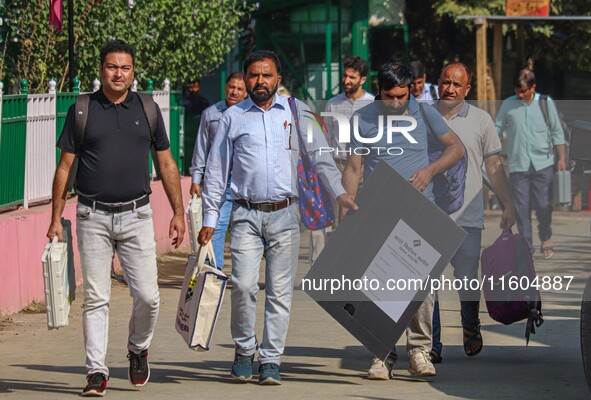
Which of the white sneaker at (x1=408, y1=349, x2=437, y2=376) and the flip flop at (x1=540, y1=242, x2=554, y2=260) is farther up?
the flip flop at (x1=540, y1=242, x2=554, y2=260)

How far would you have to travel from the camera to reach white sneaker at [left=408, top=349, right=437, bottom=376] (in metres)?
9.48

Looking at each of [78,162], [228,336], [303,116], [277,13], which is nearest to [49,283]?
[78,162]

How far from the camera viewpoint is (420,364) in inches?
374

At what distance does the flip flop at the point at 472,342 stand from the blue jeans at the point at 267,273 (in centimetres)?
139

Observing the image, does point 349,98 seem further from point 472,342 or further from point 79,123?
point 79,123

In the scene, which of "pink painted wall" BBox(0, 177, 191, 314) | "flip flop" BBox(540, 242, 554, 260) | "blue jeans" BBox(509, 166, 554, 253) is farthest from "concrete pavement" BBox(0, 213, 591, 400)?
"flip flop" BBox(540, 242, 554, 260)

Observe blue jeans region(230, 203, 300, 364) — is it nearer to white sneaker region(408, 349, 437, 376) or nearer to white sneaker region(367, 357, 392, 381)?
white sneaker region(367, 357, 392, 381)

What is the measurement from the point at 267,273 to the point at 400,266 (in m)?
0.77

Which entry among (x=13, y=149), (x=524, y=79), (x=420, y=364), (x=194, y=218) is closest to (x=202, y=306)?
(x=420, y=364)

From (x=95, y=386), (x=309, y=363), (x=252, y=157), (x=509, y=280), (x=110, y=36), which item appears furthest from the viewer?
(x=110, y=36)

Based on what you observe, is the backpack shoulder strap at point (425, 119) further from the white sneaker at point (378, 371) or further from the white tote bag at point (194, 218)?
the white tote bag at point (194, 218)

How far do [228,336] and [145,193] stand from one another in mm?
2362

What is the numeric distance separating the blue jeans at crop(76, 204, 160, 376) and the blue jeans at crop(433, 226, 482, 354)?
198cm

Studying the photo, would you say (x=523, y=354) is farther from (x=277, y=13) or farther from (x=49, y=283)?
(x=277, y=13)
